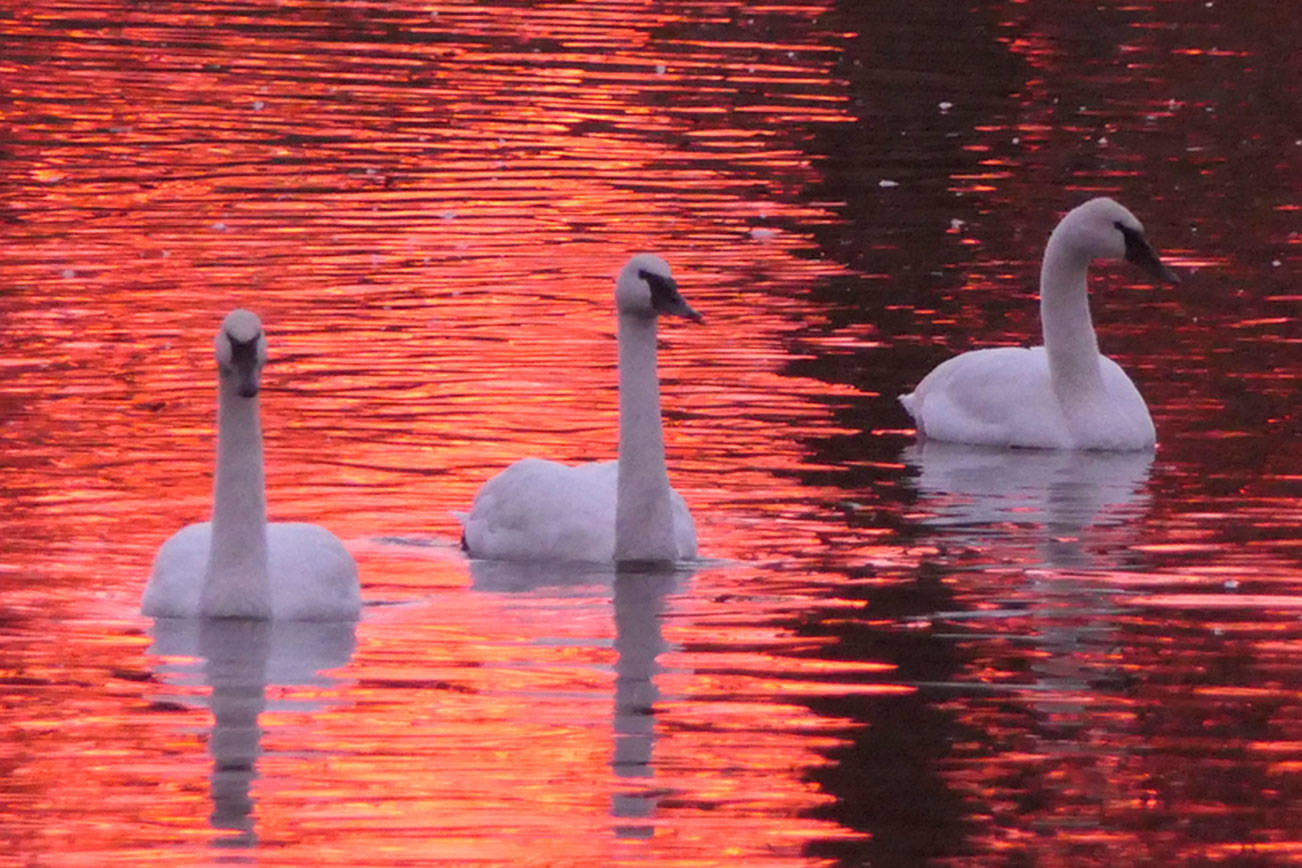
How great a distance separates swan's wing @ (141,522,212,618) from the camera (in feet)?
36.2

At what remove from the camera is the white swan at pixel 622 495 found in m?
12.0

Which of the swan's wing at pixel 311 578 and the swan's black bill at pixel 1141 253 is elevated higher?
the swan's black bill at pixel 1141 253

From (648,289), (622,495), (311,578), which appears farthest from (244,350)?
(622,495)

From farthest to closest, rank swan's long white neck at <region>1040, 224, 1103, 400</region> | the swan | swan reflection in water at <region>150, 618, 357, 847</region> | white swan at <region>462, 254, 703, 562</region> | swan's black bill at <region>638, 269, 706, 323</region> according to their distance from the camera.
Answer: swan's long white neck at <region>1040, 224, 1103, 400</region>, the swan, white swan at <region>462, 254, 703, 562</region>, swan's black bill at <region>638, 269, 706, 323</region>, swan reflection in water at <region>150, 618, 357, 847</region>

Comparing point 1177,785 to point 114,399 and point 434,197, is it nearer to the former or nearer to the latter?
point 114,399

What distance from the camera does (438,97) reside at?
91.7ft

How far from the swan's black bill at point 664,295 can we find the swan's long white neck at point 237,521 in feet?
5.74

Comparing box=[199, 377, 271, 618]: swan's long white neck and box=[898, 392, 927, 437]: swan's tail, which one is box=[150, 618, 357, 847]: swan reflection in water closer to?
box=[199, 377, 271, 618]: swan's long white neck

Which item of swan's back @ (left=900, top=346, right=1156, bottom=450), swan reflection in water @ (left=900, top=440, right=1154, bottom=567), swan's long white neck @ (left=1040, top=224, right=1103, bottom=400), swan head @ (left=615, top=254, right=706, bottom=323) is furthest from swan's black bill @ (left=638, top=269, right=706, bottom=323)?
swan's long white neck @ (left=1040, top=224, right=1103, bottom=400)

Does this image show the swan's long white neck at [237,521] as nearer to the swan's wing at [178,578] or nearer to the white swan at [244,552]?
the white swan at [244,552]

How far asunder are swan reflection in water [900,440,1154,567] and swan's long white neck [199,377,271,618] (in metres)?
3.22

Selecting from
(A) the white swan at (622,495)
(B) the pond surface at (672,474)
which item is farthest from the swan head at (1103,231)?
(A) the white swan at (622,495)

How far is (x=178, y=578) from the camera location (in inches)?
437

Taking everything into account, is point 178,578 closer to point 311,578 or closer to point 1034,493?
point 311,578
